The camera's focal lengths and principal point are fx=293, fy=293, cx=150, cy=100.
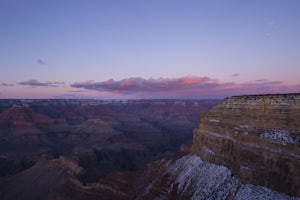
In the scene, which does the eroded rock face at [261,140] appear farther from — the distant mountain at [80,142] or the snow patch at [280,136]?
the distant mountain at [80,142]

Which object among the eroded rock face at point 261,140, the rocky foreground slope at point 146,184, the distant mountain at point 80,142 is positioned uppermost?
the eroded rock face at point 261,140

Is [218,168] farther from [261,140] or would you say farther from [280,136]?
[280,136]

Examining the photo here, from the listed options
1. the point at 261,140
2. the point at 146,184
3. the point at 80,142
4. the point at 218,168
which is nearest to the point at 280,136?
the point at 261,140

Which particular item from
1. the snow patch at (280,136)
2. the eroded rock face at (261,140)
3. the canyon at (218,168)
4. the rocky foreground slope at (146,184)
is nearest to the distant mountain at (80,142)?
the canyon at (218,168)

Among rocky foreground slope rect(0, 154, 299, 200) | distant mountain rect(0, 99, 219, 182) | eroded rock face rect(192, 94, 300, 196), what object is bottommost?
distant mountain rect(0, 99, 219, 182)

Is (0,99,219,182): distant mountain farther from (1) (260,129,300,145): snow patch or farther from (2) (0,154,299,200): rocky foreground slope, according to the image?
(1) (260,129,300,145): snow patch

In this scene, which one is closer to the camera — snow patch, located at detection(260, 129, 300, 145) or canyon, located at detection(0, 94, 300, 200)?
snow patch, located at detection(260, 129, 300, 145)

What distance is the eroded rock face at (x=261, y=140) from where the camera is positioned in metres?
24.9

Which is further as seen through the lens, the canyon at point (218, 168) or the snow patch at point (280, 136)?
the canyon at point (218, 168)

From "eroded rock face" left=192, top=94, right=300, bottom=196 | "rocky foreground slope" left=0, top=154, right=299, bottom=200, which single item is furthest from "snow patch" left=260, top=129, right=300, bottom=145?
"rocky foreground slope" left=0, top=154, right=299, bottom=200

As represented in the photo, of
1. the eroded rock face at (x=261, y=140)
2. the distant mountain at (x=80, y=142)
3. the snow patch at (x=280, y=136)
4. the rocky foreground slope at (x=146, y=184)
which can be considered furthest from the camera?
the distant mountain at (x=80, y=142)

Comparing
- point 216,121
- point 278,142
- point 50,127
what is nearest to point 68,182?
point 216,121

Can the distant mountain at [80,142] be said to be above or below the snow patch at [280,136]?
below

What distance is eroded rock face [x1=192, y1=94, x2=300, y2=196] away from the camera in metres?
24.9
